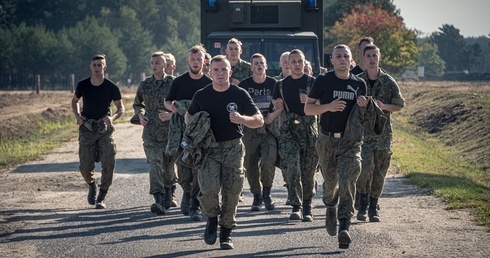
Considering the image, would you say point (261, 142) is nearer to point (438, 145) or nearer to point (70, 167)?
point (70, 167)

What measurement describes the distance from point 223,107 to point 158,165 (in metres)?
3.24

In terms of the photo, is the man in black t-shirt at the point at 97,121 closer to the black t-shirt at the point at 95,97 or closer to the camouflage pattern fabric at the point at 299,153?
the black t-shirt at the point at 95,97

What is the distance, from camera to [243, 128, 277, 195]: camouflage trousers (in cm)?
1377

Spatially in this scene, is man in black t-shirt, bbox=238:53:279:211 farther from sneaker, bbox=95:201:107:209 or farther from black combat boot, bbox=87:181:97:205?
black combat boot, bbox=87:181:97:205

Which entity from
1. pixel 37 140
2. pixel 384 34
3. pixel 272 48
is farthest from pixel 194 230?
pixel 384 34

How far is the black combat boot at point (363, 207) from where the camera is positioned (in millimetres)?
12625

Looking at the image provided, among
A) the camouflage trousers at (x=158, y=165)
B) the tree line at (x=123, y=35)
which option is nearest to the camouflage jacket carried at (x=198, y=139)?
the camouflage trousers at (x=158, y=165)

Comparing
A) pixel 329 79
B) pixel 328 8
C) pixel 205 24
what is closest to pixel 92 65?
pixel 329 79

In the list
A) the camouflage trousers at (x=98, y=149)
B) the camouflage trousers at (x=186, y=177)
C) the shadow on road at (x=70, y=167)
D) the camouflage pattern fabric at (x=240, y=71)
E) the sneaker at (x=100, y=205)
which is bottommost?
the shadow on road at (x=70, y=167)

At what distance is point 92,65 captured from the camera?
13984 millimetres

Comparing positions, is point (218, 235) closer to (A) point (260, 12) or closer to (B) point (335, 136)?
(B) point (335, 136)

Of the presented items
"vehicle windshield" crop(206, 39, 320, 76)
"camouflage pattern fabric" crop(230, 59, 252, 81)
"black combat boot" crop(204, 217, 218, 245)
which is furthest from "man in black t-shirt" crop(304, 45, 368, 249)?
"vehicle windshield" crop(206, 39, 320, 76)

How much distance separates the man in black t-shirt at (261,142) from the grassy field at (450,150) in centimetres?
256

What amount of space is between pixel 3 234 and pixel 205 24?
1012 cm
